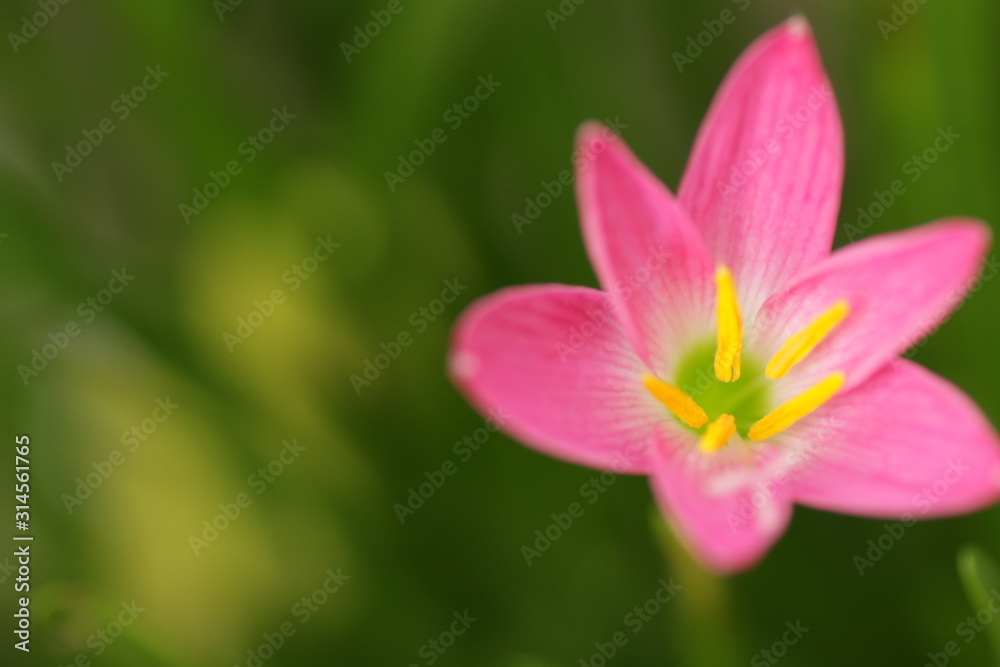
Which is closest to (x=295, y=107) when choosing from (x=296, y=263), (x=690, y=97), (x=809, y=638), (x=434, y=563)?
(x=296, y=263)

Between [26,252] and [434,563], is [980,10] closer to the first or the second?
[434,563]

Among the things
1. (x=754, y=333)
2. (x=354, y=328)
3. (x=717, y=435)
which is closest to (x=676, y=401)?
(x=717, y=435)

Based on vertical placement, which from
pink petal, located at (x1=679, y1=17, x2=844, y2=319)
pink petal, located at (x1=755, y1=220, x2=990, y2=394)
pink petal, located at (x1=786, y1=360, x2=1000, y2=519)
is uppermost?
pink petal, located at (x1=679, y1=17, x2=844, y2=319)

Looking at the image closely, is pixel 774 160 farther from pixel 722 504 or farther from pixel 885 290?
pixel 722 504

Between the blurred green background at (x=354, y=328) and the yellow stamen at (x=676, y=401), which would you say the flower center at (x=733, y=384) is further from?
the blurred green background at (x=354, y=328)

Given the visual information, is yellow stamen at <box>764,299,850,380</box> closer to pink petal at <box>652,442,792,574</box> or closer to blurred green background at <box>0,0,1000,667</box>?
pink petal at <box>652,442,792,574</box>

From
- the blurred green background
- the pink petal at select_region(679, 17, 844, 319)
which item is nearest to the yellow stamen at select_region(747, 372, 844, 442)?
the pink petal at select_region(679, 17, 844, 319)
